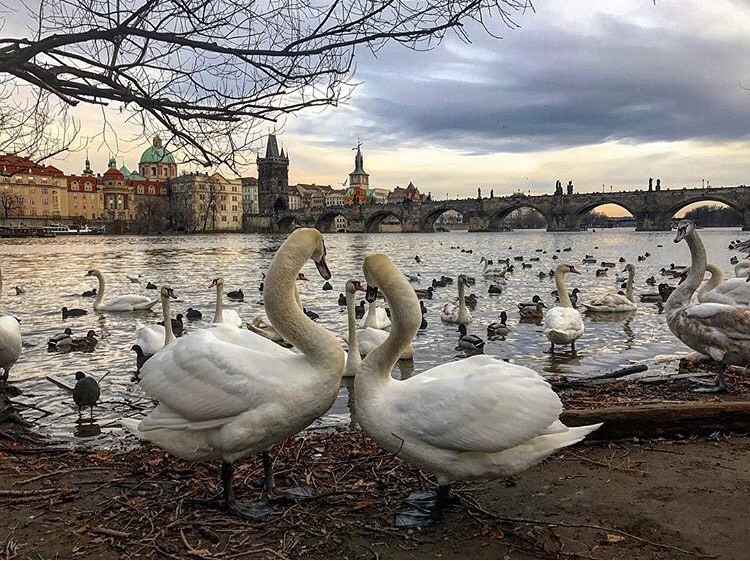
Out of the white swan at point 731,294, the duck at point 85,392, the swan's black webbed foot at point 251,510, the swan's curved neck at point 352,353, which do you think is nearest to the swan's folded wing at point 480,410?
the swan's black webbed foot at point 251,510

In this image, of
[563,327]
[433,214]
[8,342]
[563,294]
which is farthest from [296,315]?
[433,214]

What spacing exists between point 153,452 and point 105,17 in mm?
3357

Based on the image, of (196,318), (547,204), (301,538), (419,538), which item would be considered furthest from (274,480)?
(547,204)

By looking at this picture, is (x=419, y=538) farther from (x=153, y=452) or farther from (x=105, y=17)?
(x=105, y=17)

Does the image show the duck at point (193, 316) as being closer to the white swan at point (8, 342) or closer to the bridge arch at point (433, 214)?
the white swan at point (8, 342)

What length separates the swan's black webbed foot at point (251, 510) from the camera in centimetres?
362

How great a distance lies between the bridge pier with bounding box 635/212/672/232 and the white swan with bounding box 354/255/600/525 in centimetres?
10458

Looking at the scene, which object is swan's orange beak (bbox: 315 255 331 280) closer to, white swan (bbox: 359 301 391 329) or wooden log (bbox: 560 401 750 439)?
wooden log (bbox: 560 401 750 439)

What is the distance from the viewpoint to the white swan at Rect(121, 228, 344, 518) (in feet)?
11.8

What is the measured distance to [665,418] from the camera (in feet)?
16.0

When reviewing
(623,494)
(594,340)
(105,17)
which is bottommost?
(594,340)

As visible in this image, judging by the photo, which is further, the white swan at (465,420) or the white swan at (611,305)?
the white swan at (611,305)

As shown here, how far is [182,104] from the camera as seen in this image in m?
4.29

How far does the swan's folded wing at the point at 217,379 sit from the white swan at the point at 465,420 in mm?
536
